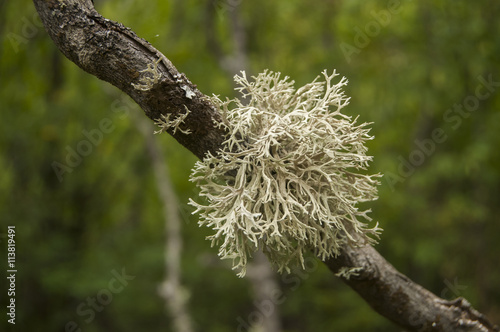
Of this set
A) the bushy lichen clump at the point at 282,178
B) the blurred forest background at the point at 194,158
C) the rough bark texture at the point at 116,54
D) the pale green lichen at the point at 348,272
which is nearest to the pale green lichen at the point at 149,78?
the rough bark texture at the point at 116,54

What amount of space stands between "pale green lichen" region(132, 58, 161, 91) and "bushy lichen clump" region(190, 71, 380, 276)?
0.70ft

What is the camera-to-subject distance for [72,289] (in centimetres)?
525

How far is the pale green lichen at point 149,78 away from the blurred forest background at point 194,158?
367 cm

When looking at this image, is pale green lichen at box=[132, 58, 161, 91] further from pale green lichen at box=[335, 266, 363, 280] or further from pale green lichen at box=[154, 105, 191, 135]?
pale green lichen at box=[335, 266, 363, 280]

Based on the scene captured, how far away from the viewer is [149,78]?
1245 millimetres

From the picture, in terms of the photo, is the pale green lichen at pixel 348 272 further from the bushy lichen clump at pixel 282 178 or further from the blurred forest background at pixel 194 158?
the blurred forest background at pixel 194 158

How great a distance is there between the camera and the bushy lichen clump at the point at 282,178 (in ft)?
4.46

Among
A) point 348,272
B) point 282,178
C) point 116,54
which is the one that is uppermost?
point 116,54

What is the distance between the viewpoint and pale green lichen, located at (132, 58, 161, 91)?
1.25 m

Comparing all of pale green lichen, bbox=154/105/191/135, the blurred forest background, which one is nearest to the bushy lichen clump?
pale green lichen, bbox=154/105/191/135

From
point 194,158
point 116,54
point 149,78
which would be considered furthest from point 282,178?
point 194,158

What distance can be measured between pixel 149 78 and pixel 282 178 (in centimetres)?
50

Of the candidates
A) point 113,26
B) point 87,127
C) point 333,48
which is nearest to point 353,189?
point 113,26

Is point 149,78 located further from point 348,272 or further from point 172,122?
point 348,272
